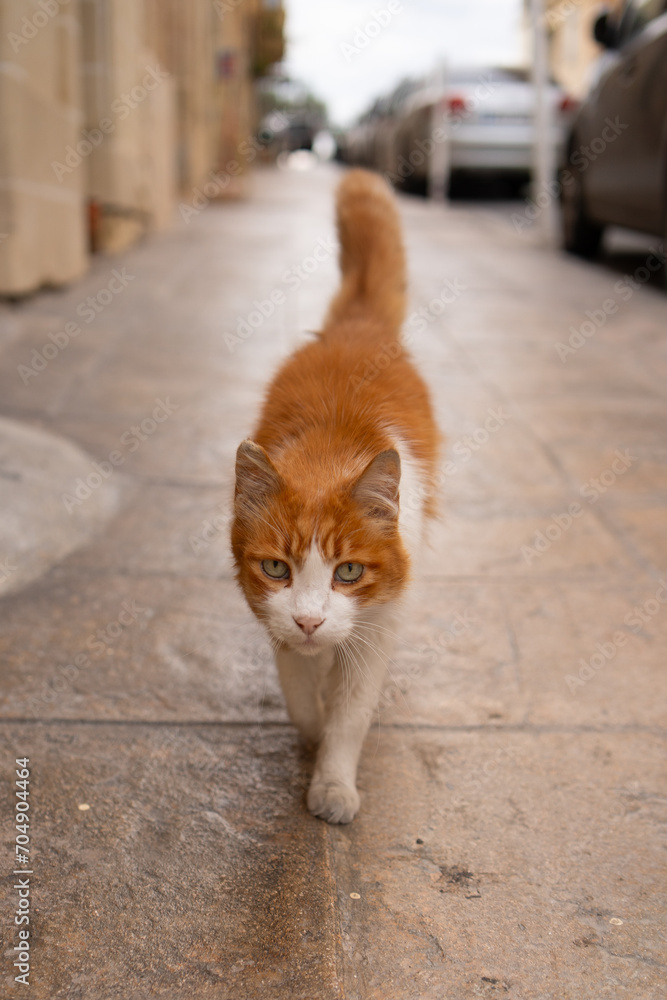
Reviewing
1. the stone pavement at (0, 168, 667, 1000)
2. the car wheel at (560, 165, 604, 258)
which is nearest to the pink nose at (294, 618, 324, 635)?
the stone pavement at (0, 168, 667, 1000)

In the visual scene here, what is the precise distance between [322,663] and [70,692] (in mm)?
607

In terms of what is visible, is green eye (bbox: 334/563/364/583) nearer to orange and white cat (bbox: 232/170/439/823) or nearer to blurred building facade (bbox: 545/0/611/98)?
orange and white cat (bbox: 232/170/439/823)

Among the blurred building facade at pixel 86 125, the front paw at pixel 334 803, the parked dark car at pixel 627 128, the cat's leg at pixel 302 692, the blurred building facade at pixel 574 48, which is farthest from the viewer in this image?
the blurred building facade at pixel 574 48

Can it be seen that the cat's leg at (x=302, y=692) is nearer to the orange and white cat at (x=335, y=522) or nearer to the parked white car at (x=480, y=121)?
the orange and white cat at (x=335, y=522)

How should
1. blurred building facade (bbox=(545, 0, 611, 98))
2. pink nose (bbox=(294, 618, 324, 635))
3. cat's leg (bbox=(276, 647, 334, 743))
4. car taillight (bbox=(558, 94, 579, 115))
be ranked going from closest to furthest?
pink nose (bbox=(294, 618, 324, 635)) < cat's leg (bbox=(276, 647, 334, 743)) < car taillight (bbox=(558, 94, 579, 115)) < blurred building facade (bbox=(545, 0, 611, 98))

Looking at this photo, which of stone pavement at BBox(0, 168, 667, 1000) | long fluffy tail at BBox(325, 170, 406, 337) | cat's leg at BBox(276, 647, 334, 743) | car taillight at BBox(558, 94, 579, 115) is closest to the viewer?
stone pavement at BBox(0, 168, 667, 1000)

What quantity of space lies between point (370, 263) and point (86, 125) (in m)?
5.85

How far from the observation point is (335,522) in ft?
5.85

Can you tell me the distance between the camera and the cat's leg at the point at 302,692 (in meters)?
2.06

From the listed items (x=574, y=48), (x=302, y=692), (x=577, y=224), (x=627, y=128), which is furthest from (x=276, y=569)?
(x=574, y=48)

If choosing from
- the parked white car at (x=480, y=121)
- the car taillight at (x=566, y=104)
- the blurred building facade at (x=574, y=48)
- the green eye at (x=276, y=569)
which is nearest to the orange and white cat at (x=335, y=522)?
the green eye at (x=276, y=569)

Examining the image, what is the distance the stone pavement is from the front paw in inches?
0.9

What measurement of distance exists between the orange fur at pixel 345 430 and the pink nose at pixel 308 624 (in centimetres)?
10

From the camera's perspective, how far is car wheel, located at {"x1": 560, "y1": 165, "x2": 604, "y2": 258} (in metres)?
8.41
